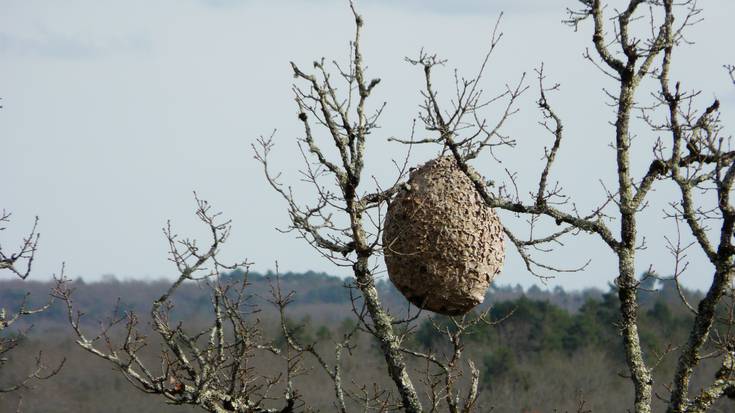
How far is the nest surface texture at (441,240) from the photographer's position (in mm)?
7156

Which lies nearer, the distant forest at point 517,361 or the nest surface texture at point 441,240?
the nest surface texture at point 441,240

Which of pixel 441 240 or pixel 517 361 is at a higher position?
pixel 517 361

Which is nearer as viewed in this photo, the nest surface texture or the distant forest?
the nest surface texture

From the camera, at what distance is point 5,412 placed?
4988 cm

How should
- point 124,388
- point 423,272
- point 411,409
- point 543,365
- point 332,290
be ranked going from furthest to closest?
point 332,290 < point 124,388 < point 543,365 < point 411,409 < point 423,272

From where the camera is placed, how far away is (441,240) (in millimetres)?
7145

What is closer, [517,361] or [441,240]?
[441,240]

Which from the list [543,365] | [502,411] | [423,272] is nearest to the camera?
[423,272]

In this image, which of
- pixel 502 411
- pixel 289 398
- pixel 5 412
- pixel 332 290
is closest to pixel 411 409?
pixel 289 398

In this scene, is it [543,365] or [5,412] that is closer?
[543,365]

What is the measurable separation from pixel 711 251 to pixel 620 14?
2.03 meters

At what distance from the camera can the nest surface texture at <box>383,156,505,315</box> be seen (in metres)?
7.16

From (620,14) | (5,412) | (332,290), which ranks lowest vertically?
(5,412)

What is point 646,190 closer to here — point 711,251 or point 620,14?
point 711,251
